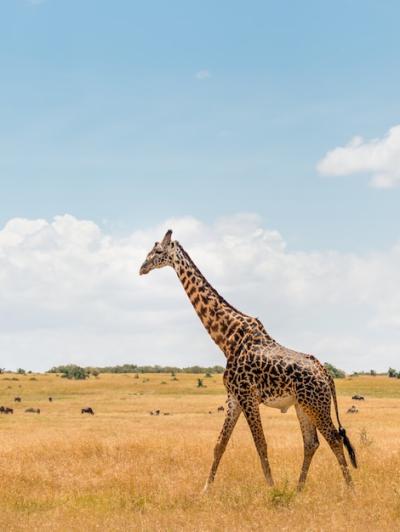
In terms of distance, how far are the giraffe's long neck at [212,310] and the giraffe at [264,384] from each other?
0.02 meters

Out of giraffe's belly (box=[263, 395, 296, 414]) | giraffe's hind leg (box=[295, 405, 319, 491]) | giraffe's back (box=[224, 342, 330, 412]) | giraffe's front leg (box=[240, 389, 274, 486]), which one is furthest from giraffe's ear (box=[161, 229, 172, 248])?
giraffe's hind leg (box=[295, 405, 319, 491])

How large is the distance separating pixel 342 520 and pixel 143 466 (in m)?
6.71

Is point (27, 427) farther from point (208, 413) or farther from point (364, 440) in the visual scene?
point (364, 440)

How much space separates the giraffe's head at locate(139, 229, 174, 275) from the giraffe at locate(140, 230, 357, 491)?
122 centimetres

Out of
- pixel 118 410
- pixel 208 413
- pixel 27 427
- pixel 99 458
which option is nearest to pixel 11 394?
pixel 118 410

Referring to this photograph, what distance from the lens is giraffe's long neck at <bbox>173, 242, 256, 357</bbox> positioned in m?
14.4

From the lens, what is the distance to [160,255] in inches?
597

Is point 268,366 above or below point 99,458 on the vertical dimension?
above

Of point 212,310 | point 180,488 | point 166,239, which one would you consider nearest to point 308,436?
point 180,488

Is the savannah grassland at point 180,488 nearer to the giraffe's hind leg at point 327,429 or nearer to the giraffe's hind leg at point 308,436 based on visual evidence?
the giraffe's hind leg at point 327,429

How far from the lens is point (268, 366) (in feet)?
A: 44.8

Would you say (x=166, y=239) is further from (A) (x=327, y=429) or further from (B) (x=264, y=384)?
(A) (x=327, y=429)

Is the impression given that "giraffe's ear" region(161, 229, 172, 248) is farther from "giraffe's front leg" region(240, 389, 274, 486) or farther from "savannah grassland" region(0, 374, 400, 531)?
"savannah grassland" region(0, 374, 400, 531)

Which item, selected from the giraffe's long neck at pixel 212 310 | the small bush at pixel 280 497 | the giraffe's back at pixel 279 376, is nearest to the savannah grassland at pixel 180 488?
the small bush at pixel 280 497
